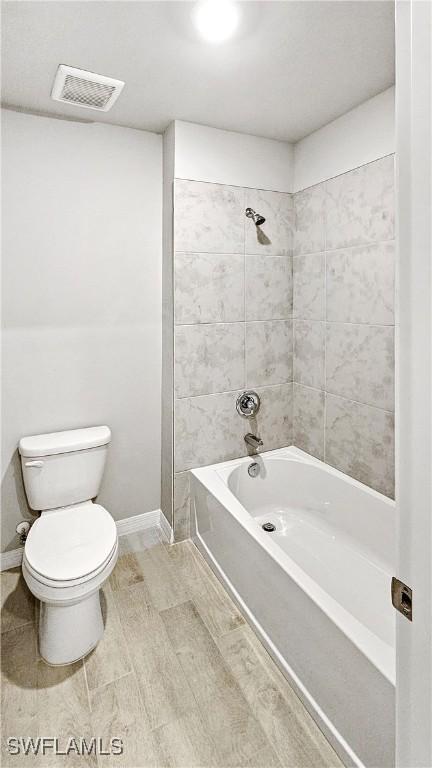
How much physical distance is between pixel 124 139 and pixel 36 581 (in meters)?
2.25

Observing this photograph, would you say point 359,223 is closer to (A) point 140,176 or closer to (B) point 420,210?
(A) point 140,176

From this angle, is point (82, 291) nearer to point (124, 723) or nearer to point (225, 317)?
point (225, 317)

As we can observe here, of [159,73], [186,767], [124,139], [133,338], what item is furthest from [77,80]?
[186,767]

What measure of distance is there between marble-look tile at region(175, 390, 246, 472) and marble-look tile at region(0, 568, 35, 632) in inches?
38.8

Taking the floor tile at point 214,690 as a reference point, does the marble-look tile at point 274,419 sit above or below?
above

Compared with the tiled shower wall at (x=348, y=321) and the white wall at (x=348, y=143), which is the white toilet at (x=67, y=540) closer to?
the tiled shower wall at (x=348, y=321)

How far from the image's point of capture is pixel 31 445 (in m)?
2.08

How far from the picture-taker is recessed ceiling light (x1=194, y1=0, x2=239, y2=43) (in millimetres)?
1394

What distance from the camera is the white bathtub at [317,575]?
125 cm

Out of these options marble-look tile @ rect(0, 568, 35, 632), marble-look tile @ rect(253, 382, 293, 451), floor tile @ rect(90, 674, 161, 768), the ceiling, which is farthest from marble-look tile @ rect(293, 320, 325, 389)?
marble-look tile @ rect(0, 568, 35, 632)

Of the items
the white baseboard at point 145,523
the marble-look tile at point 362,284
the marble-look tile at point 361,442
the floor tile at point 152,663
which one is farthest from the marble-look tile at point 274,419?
the floor tile at point 152,663

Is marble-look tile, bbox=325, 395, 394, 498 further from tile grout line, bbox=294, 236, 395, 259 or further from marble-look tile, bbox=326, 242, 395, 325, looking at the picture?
tile grout line, bbox=294, 236, 395, 259

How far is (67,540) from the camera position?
1.81 meters

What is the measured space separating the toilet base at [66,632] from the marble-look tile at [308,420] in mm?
1521
